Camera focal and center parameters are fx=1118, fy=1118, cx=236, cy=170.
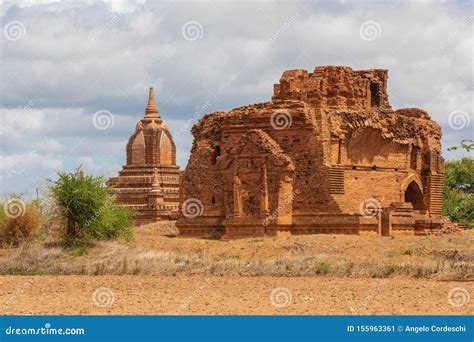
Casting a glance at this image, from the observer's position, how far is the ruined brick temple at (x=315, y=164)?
145 feet

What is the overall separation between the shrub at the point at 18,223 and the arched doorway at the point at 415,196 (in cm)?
1729

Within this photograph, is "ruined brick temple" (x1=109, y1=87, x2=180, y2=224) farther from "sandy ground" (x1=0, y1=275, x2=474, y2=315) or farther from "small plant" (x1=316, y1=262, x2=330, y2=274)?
"sandy ground" (x1=0, y1=275, x2=474, y2=315)

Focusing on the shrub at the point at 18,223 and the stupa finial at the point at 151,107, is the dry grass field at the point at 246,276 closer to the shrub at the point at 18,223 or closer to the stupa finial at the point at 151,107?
the shrub at the point at 18,223

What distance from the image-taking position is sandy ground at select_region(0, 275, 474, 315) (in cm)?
2256

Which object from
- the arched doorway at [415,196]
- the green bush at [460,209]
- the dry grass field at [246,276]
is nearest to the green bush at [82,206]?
the dry grass field at [246,276]

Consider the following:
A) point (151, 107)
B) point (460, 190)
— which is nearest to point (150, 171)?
point (151, 107)

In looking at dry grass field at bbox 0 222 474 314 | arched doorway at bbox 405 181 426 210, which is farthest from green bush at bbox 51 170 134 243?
arched doorway at bbox 405 181 426 210

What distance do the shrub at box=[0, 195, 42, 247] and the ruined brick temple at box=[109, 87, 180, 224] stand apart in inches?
1192

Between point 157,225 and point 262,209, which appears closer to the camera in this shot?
point 262,209

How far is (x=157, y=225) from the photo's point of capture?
55.7 metres

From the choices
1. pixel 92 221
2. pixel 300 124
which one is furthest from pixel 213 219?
pixel 92 221

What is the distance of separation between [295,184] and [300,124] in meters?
2.41

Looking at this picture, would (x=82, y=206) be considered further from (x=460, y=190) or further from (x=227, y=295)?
(x=460, y=190)

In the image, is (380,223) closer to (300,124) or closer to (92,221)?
(300,124)
